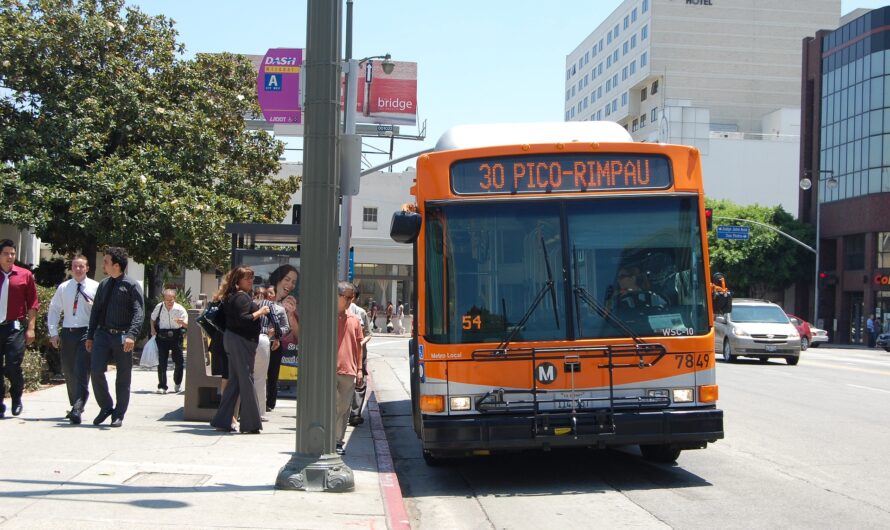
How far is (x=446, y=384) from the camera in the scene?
870 cm

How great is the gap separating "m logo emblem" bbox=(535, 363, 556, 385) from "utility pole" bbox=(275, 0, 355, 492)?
191 cm

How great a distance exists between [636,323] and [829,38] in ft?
206

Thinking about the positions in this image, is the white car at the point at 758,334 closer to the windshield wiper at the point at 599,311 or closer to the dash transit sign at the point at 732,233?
the windshield wiper at the point at 599,311

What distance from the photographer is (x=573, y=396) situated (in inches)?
344

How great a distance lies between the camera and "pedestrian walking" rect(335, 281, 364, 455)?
34.0 feet

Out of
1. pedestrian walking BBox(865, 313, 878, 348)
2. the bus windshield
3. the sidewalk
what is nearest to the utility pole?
the sidewalk

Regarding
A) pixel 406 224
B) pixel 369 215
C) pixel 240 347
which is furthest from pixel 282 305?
pixel 369 215

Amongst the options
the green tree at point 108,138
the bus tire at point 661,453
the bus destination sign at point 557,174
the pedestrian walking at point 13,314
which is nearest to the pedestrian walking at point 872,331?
the green tree at point 108,138

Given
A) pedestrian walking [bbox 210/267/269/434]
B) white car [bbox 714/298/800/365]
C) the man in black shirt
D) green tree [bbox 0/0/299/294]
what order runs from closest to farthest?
the man in black shirt < pedestrian walking [bbox 210/267/269/434] < green tree [bbox 0/0/299/294] < white car [bbox 714/298/800/365]

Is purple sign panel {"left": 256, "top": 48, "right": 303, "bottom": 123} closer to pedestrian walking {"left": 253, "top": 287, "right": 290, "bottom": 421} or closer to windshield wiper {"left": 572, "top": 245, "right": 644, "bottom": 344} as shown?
pedestrian walking {"left": 253, "top": 287, "right": 290, "bottom": 421}

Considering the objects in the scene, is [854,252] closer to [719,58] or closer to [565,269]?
[719,58]

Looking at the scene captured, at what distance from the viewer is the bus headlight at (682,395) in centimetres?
886

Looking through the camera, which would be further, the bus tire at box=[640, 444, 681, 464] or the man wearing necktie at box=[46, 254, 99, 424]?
the man wearing necktie at box=[46, 254, 99, 424]

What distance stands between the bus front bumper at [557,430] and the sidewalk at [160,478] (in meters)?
0.72
